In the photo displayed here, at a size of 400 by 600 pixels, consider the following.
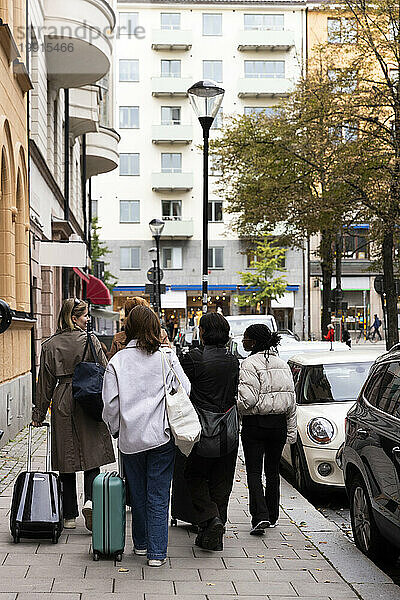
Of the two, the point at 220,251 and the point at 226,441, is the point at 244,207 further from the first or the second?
the point at 220,251

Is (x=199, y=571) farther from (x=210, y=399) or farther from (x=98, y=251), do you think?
(x=98, y=251)

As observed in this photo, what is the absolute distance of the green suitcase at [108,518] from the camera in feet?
21.9

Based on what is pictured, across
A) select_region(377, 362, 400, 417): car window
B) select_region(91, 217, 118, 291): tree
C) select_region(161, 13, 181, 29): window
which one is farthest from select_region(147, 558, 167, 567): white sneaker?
select_region(161, 13, 181, 29): window

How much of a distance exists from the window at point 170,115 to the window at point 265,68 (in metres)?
5.57

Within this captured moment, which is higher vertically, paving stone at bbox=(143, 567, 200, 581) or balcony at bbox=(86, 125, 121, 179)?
balcony at bbox=(86, 125, 121, 179)

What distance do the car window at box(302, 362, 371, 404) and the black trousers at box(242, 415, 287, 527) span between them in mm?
2891

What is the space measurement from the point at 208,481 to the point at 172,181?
60085 millimetres

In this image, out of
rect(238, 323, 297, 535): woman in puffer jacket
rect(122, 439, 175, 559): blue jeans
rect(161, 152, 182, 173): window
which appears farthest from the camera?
rect(161, 152, 182, 173): window

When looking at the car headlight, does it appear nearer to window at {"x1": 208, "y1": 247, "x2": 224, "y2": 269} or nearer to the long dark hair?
the long dark hair

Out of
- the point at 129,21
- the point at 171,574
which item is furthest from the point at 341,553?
the point at 129,21

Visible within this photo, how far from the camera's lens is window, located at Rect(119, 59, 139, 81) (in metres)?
67.8

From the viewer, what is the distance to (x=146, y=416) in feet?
21.2

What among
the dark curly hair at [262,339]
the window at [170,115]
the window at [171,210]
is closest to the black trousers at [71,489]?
the dark curly hair at [262,339]

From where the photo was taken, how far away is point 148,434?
21.2ft
